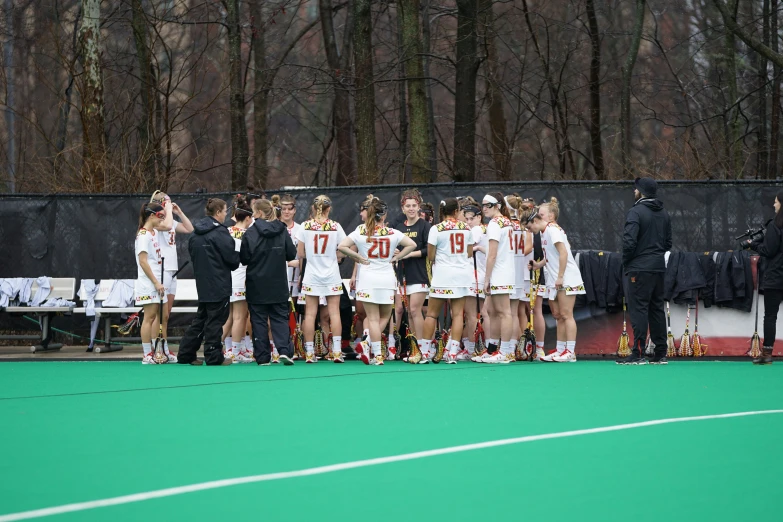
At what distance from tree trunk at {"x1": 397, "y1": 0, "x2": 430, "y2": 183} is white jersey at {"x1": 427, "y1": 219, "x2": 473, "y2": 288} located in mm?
6076

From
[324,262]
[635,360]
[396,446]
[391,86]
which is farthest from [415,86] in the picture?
[396,446]

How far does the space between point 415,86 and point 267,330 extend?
8017 mm

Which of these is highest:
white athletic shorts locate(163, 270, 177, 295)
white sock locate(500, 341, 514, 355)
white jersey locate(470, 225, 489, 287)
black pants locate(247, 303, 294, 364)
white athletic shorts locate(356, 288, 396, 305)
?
white jersey locate(470, 225, 489, 287)

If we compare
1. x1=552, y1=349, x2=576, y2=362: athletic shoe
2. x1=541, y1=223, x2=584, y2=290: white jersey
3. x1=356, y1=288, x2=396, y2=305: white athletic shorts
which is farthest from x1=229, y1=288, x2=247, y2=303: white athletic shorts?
x1=552, y1=349, x2=576, y2=362: athletic shoe

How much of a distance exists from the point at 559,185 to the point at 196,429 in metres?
8.83

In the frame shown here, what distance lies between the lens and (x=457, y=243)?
13172 millimetres

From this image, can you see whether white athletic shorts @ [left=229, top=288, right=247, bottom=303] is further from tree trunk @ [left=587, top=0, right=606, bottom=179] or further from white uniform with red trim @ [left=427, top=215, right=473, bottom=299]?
tree trunk @ [left=587, top=0, right=606, bottom=179]

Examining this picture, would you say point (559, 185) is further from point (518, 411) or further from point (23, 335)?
point (23, 335)

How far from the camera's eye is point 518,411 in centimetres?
870

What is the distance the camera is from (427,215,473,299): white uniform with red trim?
13.1 m

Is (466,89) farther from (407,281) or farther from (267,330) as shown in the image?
(267,330)

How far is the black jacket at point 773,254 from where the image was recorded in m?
12.7

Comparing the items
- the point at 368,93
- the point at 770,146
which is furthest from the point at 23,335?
the point at 770,146

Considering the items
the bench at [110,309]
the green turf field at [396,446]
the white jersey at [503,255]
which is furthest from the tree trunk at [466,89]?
the green turf field at [396,446]
